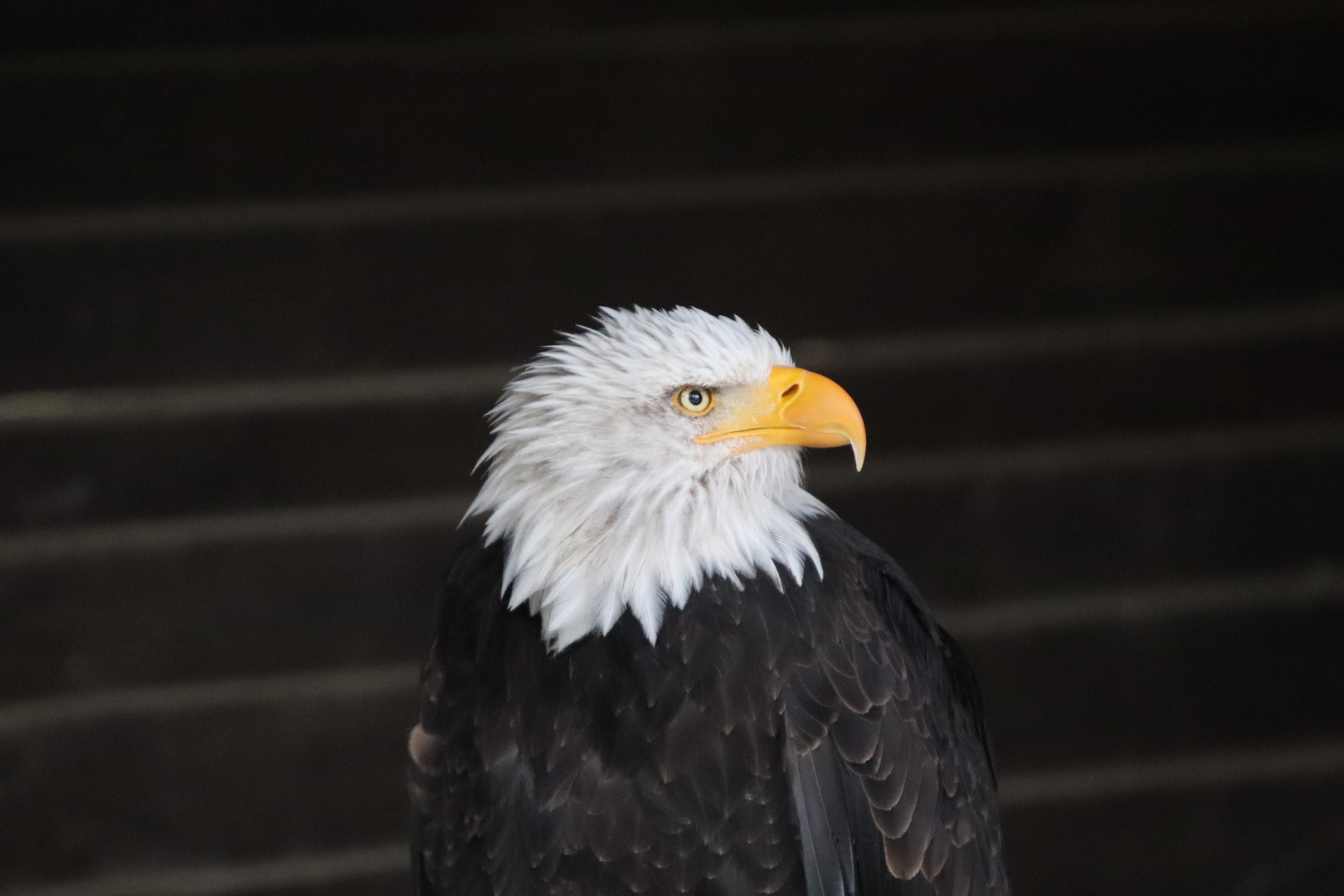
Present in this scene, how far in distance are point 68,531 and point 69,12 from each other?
0.92m

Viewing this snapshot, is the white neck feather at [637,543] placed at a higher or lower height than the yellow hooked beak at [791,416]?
lower

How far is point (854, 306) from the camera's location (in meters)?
2.74

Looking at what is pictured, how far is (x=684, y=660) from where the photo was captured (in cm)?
165

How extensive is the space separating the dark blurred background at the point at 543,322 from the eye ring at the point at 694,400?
3.51ft

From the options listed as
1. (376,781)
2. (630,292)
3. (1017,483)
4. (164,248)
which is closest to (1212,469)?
(1017,483)

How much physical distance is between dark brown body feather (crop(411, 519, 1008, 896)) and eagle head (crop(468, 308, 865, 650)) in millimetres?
39

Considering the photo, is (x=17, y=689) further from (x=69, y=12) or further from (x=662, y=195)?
(x=662, y=195)

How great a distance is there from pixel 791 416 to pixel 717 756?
396 millimetres

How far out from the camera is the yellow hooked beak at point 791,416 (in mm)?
1645

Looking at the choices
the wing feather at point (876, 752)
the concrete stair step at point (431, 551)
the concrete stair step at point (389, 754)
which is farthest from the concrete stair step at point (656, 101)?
the wing feather at point (876, 752)

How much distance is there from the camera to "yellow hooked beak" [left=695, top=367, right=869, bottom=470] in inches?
64.7

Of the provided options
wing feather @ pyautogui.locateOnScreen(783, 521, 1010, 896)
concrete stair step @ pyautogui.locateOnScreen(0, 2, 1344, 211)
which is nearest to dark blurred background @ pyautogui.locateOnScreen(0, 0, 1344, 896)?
concrete stair step @ pyautogui.locateOnScreen(0, 2, 1344, 211)

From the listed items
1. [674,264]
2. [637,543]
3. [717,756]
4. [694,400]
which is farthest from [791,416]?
[674,264]

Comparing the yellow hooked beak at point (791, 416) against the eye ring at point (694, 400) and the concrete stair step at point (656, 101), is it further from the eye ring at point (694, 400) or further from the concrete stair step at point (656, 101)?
the concrete stair step at point (656, 101)
